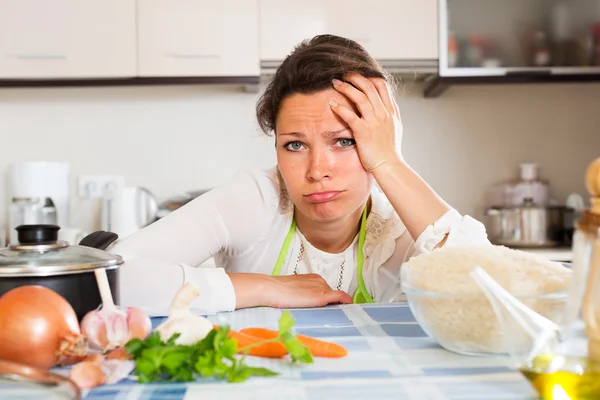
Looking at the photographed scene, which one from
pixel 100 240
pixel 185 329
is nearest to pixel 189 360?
pixel 185 329

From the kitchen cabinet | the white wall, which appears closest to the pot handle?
the kitchen cabinet

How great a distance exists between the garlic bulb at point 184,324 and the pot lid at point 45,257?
0.47 feet

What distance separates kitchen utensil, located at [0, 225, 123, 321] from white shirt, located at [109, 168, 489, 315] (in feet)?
1.05

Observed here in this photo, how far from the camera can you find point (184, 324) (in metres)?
0.63

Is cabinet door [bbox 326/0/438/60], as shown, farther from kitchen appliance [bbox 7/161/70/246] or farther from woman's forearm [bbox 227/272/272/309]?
woman's forearm [bbox 227/272/272/309]

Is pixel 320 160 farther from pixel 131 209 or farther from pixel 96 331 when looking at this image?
pixel 131 209

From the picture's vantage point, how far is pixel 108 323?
681 millimetres

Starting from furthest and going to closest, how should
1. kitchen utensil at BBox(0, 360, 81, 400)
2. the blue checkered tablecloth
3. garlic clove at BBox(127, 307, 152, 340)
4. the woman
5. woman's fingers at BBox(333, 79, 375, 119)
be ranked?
woman's fingers at BBox(333, 79, 375, 119), the woman, garlic clove at BBox(127, 307, 152, 340), the blue checkered tablecloth, kitchen utensil at BBox(0, 360, 81, 400)

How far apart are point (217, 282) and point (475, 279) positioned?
467mm

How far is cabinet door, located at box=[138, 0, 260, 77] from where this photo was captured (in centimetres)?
241

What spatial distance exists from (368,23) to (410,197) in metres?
1.36

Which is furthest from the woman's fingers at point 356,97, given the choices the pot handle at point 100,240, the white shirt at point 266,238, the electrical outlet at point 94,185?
the electrical outlet at point 94,185

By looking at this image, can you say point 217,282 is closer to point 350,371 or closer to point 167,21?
point 350,371

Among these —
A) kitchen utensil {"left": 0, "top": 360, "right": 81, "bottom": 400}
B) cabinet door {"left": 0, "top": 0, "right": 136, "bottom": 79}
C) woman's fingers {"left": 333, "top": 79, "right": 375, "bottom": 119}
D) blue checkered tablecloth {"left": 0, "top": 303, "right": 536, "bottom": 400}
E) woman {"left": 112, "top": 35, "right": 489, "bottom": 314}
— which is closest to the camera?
kitchen utensil {"left": 0, "top": 360, "right": 81, "bottom": 400}
